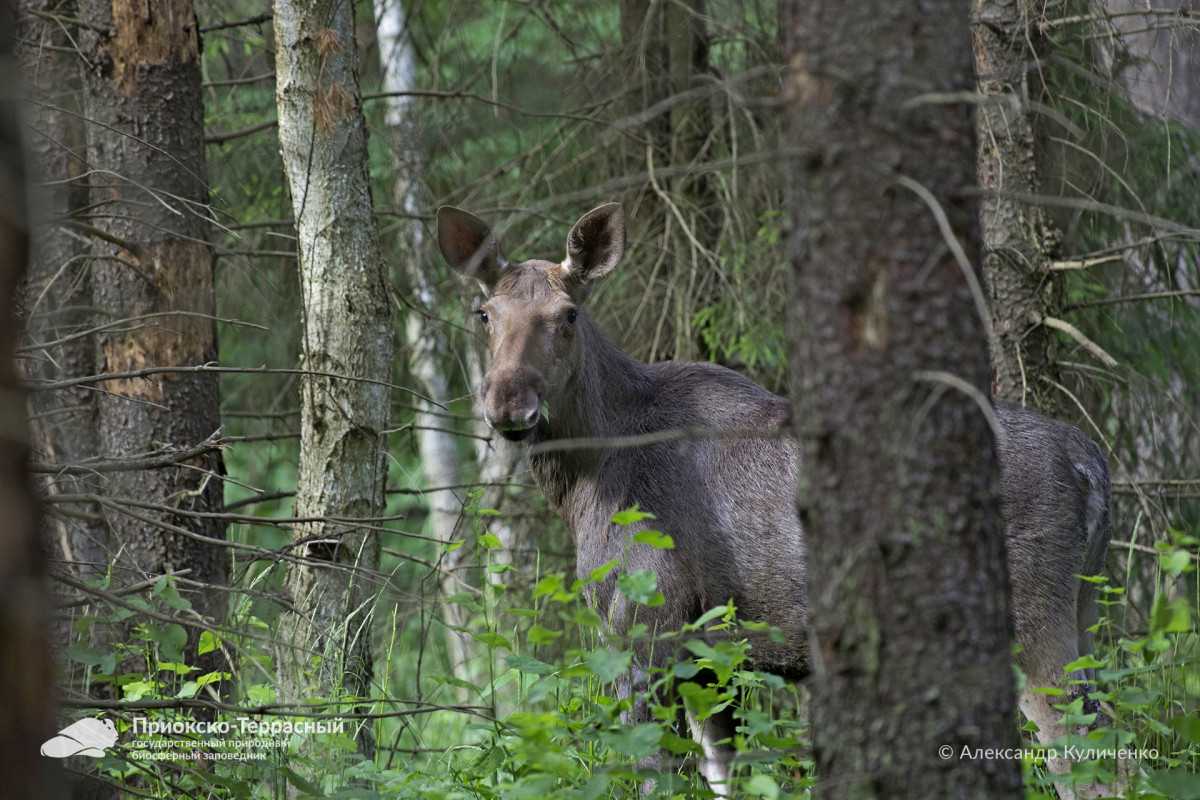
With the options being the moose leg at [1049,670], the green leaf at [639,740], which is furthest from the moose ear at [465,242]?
the green leaf at [639,740]

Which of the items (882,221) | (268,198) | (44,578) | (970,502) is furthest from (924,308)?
(268,198)

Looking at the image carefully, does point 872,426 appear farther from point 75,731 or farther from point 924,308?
point 75,731

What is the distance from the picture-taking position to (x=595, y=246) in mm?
6289

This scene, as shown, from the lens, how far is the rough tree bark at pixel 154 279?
5898mm

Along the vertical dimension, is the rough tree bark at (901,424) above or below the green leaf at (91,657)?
above

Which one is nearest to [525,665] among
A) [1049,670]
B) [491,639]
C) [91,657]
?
[491,639]

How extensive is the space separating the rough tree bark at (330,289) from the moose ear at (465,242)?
63 centimetres

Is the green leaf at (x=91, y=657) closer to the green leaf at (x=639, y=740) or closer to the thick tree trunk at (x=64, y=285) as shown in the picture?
the green leaf at (x=639, y=740)

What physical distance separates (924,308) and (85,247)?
5582 mm

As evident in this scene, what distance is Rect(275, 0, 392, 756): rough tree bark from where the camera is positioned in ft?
18.1

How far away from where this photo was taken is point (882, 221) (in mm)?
2672

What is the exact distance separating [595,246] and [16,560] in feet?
15.1

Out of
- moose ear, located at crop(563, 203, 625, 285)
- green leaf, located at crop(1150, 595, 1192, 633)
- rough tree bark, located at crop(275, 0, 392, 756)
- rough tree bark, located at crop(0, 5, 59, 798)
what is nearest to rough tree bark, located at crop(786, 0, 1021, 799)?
green leaf, located at crop(1150, 595, 1192, 633)

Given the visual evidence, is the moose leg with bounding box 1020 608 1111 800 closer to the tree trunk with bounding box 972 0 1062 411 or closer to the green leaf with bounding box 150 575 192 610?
the tree trunk with bounding box 972 0 1062 411
